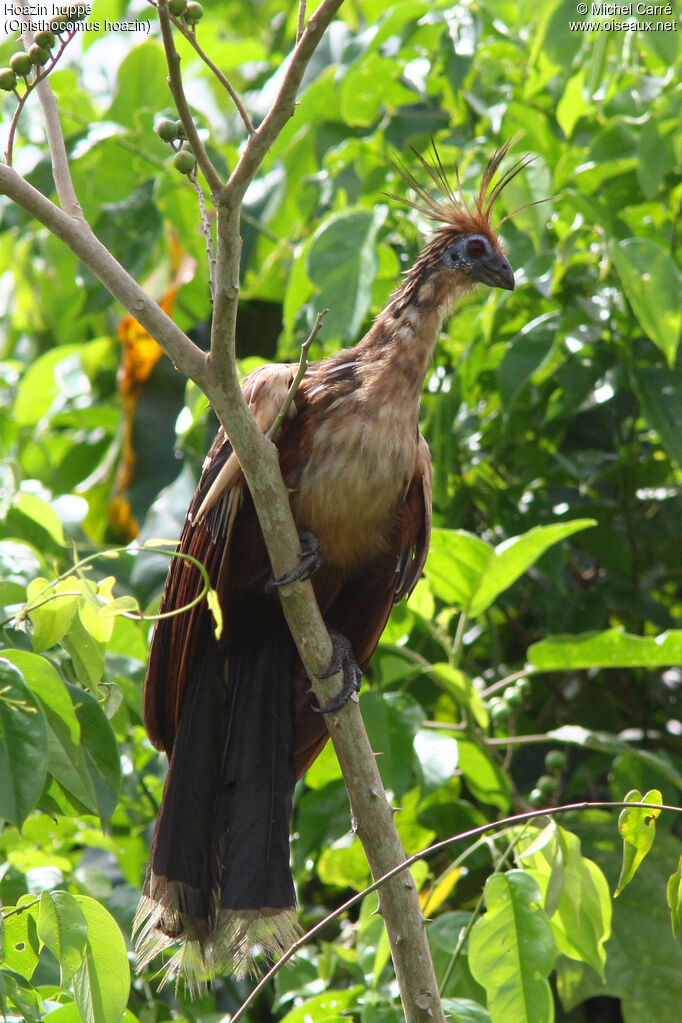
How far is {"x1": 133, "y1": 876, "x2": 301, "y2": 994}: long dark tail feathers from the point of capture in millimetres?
2352

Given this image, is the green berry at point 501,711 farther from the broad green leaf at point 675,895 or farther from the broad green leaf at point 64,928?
the broad green leaf at point 64,928

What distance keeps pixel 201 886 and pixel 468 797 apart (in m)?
1.26

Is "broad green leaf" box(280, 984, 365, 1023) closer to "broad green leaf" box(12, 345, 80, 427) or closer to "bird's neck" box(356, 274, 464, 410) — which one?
"bird's neck" box(356, 274, 464, 410)

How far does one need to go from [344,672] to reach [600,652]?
0.78 m

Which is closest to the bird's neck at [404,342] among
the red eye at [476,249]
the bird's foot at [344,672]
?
the red eye at [476,249]

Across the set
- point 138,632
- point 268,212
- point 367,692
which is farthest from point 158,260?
point 367,692

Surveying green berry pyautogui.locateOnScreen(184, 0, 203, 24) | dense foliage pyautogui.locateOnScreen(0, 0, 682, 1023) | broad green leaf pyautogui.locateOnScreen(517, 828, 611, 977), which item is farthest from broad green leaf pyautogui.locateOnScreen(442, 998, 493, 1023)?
green berry pyautogui.locateOnScreen(184, 0, 203, 24)

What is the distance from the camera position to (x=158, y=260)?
4102 millimetres

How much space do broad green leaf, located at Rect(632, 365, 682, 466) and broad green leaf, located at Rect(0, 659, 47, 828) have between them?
68.6 inches

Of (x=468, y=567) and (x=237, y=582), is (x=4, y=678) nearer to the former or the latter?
(x=237, y=582)

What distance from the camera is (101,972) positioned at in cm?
173

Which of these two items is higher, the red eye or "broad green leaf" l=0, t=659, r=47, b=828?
the red eye

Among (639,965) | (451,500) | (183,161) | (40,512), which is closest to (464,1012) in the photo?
(639,965)

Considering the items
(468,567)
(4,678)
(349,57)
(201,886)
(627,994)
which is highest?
(349,57)
